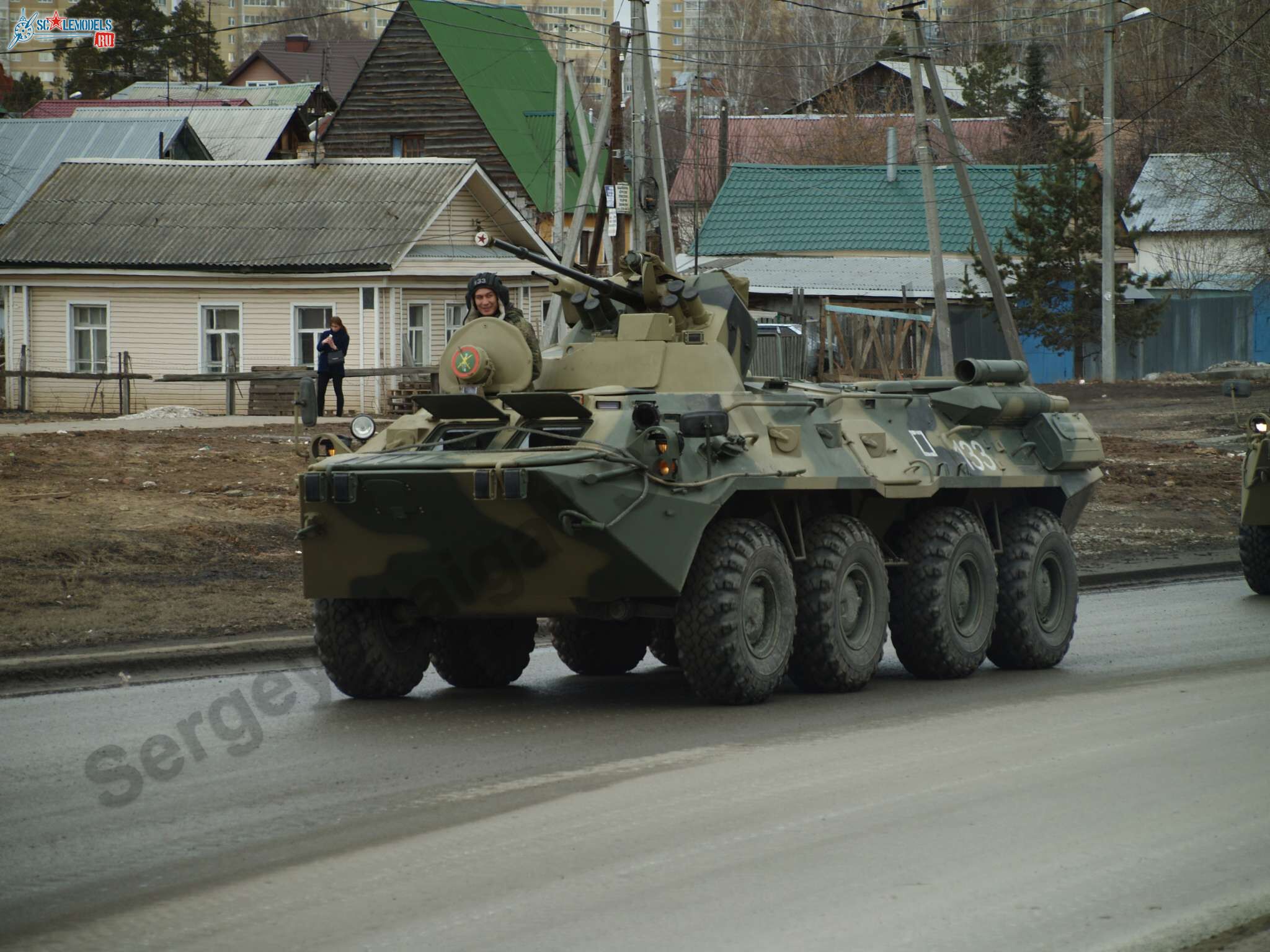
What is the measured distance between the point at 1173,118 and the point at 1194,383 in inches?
1030

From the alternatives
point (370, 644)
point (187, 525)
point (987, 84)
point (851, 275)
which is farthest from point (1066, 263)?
point (370, 644)

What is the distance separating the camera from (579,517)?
8.80 meters

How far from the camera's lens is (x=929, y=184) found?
2958 centimetres

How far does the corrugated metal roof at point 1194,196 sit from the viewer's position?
128ft

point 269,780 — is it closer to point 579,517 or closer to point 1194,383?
point 579,517

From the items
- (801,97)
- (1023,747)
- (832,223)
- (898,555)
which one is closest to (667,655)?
(898,555)

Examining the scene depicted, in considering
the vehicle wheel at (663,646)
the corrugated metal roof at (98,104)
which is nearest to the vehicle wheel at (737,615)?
the vehicle wheel at (663,646)

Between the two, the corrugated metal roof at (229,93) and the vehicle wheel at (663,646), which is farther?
the corrugated metal roof at (229,93)

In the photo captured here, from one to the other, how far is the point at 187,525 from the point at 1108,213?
2673 centimetres

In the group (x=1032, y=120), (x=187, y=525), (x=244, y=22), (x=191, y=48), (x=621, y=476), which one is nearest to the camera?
(x=621, y=476)

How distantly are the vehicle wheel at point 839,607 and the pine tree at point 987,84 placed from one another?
6162 centimetres

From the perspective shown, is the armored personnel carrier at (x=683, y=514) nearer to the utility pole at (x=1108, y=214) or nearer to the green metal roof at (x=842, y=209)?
the utility pole at (x=1108, y=214)

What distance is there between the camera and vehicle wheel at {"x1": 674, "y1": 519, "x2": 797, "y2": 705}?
30.1 ft

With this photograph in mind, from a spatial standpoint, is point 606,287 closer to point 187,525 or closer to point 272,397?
point 187,525
